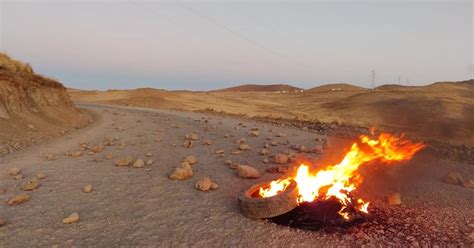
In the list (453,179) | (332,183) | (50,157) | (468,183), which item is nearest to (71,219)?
(332,183)

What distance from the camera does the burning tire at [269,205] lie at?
664 centimetres

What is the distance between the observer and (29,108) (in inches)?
661

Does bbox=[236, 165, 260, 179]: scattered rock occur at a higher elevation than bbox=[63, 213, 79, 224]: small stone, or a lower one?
higher

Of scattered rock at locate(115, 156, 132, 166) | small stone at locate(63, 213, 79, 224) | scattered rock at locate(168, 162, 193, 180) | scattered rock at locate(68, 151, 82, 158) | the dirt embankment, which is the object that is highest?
the dirt embankment

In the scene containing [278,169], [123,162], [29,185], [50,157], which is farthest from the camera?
[50,157]

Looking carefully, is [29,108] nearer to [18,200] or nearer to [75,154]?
[75,154]

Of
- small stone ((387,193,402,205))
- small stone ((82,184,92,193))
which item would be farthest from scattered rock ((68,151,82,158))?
small stone ((387,193,402,205))

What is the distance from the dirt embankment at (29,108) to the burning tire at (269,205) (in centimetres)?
897

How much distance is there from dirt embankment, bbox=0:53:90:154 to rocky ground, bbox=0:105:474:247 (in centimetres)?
127

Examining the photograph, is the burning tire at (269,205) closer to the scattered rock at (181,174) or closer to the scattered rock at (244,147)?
the scattered rock at (181,174)

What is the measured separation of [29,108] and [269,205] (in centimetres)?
1398

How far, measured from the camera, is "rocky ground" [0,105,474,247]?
6.08 meters

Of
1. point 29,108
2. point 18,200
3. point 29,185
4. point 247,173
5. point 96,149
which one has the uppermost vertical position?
point 29,108

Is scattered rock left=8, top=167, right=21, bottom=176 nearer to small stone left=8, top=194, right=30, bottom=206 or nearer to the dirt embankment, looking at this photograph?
small stone left=8, top=194, right=30, bottom=206
